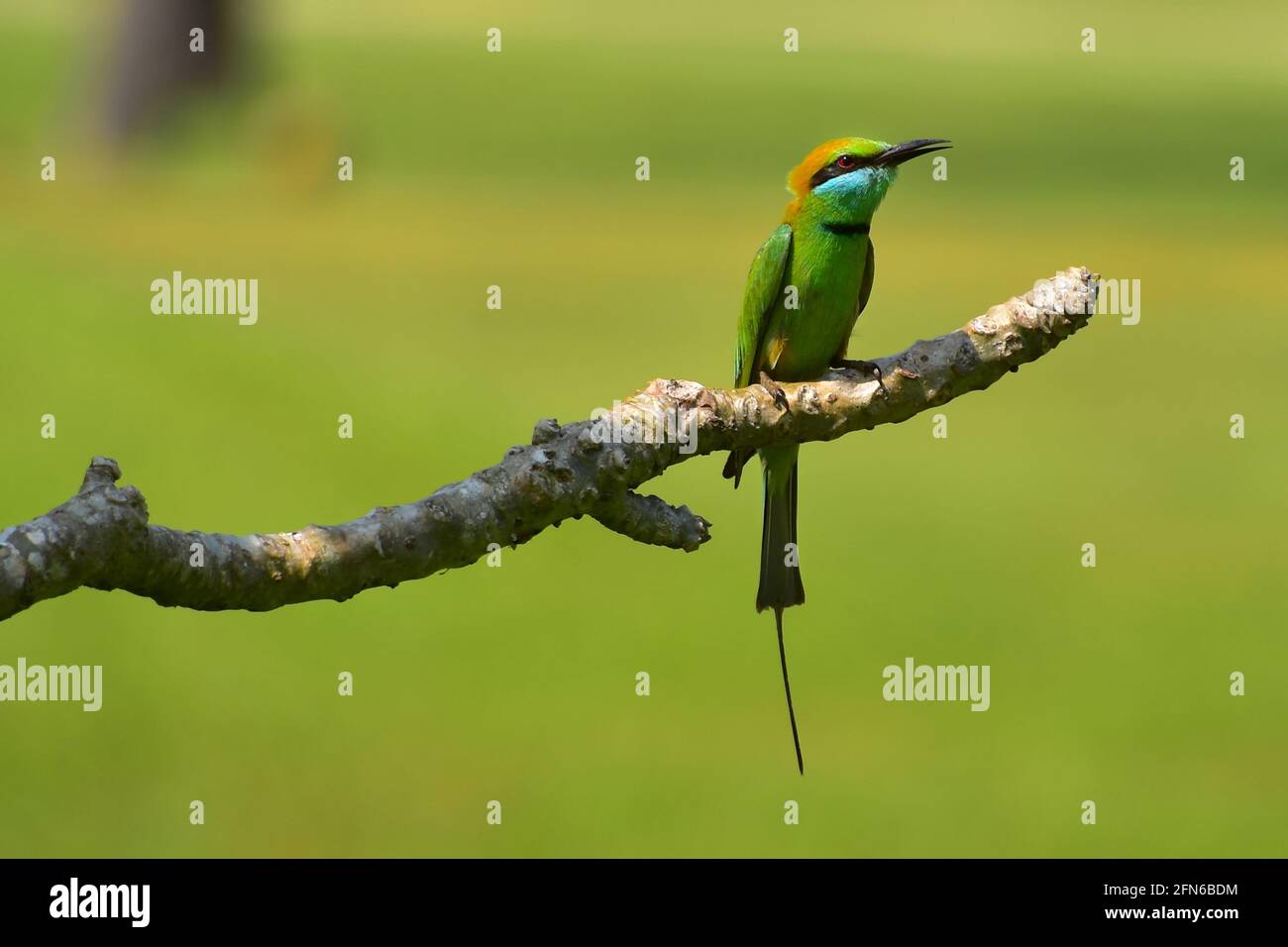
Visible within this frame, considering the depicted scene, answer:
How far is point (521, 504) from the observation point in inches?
93.5

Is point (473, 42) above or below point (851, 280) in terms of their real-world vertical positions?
above

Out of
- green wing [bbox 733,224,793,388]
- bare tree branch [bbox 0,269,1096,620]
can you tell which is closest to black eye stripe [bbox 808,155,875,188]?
green wing [bbox 733,224,793,388]

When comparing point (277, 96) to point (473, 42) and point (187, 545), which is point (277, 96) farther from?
point (187, 545)

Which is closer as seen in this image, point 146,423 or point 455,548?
point 455,548

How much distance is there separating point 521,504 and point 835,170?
192cm

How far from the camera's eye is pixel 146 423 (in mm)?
10156

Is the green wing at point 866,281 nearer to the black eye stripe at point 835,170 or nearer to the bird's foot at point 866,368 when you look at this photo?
the black eye stripe at point 835,170

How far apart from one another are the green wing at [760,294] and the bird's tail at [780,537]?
0.98 ft

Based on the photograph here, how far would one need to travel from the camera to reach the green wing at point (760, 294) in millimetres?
3979

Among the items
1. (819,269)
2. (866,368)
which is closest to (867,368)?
(866,368)

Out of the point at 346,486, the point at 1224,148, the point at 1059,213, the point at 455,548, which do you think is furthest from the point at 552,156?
the point at 455,548

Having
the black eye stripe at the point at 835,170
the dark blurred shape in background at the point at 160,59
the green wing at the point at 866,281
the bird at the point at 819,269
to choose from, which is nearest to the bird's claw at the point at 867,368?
the bird at the point at 819,269

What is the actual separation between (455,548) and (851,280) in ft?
6.29

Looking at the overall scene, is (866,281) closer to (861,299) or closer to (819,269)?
(861,299)
